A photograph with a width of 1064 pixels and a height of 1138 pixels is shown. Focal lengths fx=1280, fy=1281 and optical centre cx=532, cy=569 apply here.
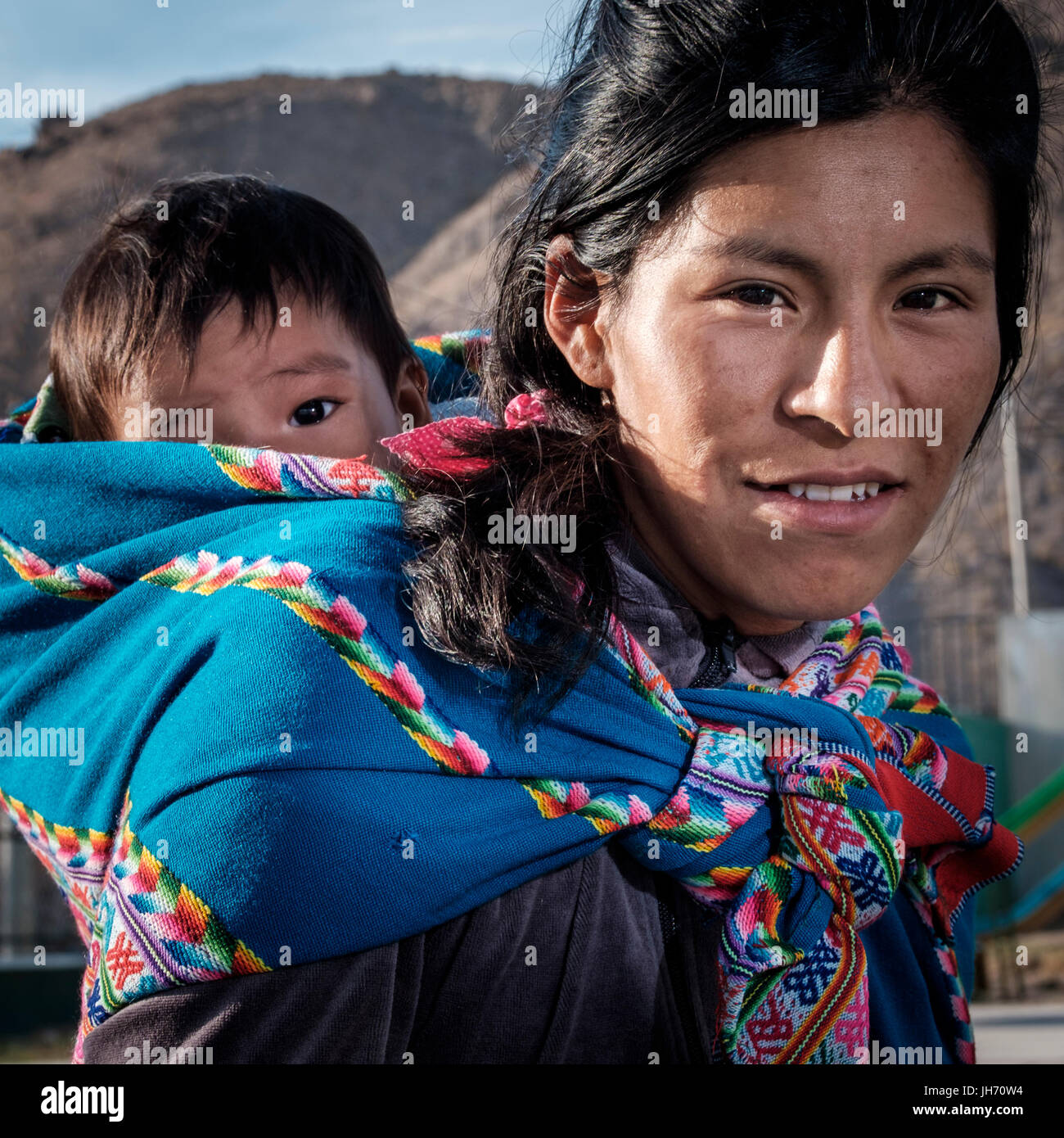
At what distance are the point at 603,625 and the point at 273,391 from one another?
2.51ft

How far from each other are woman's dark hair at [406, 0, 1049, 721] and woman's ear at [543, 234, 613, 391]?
2 cm

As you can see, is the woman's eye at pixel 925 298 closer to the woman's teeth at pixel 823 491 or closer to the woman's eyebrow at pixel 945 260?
the woman's eyebrow at pixel 945 260

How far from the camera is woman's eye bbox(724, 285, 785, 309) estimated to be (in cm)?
138

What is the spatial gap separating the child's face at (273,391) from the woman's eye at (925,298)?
92 centimetres

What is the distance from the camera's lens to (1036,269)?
1784 mm

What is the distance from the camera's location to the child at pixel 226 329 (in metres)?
1.93

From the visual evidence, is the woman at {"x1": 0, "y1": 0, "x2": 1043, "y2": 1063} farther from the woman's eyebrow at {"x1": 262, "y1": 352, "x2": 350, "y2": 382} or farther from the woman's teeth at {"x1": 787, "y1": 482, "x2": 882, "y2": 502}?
the woman's eyebrow at {"x1": 262, "y1": 352, "x2": 350, "y2": 382}

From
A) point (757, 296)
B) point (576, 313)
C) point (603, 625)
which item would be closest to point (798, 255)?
point (757, 296)

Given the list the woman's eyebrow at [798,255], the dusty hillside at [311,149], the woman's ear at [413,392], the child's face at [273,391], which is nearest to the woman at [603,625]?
the woman's eyebrow at [798,255]

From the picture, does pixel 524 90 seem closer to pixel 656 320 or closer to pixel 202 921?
pixel 656 320

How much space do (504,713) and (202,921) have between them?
38cm

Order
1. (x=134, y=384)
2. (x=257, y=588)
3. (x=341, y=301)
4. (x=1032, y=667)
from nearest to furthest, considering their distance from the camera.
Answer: (x=257, y=588) → (x=134, y=384) → (x=341, y=301) → (x=1032, y=667)

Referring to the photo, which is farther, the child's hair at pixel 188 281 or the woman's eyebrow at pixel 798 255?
the child's hair at pixel 188 281
